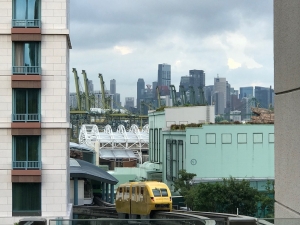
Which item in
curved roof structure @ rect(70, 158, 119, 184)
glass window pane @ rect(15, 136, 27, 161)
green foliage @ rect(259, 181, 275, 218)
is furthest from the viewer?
green foliage @ rect(259, 181, 275, 218)

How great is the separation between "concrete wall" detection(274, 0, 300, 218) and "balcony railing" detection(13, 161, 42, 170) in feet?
47.6

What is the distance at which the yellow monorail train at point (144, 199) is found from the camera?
2916 centimetres

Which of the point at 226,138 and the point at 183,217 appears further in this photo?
the point at 226,138

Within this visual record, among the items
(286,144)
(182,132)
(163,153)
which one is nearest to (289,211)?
(286,144)

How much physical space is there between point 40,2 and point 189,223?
12012 millimetres

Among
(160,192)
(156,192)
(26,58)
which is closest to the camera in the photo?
(26,58)

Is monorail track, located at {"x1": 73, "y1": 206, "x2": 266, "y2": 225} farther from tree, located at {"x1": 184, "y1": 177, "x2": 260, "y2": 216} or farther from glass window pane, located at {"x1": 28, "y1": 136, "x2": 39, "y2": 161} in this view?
tree, located at {"x1": 184, "y1": 177, "x2": 260, "y2": 216}

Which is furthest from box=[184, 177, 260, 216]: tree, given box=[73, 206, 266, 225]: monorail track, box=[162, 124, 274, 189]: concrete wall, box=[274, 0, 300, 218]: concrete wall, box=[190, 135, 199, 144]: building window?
box=[274, 0, 300, 218]: concrete wall

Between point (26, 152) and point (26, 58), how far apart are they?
8.84 ft

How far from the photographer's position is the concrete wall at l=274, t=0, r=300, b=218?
17.4 ft

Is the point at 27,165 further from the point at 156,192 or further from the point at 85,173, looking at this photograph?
the point at 85,173

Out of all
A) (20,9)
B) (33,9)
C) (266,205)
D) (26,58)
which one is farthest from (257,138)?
(20,9)

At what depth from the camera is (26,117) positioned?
19922mm

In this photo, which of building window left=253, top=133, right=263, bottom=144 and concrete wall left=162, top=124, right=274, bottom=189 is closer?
concrete wall left=162, top=124, right=274, bottom=189
